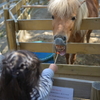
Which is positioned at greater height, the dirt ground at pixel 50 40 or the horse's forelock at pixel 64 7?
the horse's forelock at pixel 64 7

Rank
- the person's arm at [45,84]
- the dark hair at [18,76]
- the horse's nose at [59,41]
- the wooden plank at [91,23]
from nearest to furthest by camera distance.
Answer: the dark hair at [18,76] → the person's arm at [45,84] → the horse's nose at [59,41] → the wooden plank at [91,23]

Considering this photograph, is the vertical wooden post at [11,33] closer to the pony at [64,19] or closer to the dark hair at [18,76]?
the pony at [64,19]

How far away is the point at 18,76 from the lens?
94 centimetres

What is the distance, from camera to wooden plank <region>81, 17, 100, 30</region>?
85.3 inches

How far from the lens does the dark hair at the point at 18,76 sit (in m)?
0.94

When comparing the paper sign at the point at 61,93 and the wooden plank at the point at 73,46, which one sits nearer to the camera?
the paper sign at the point at 61,93

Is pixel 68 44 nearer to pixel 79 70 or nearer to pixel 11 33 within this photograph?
pixel 79 70

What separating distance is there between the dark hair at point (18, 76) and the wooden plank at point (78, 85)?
9.4 inches

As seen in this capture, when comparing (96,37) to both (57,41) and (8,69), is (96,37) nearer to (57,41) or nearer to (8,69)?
(57,41)

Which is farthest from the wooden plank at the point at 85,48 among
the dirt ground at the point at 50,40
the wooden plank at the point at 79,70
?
the dirt ground at the point at 50,40

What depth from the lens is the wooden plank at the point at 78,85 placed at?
3.66 feet

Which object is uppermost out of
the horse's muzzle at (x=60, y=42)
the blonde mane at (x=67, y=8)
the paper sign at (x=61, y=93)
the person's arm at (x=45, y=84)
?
the blonde mane at (x=67, y=8)

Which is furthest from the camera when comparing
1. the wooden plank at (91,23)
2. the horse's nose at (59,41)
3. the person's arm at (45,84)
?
the wooden plank at (91,23)

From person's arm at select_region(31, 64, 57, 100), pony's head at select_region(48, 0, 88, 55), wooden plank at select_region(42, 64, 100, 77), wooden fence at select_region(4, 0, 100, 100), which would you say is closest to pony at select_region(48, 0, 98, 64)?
pony's head at select_region(48, 0, 88, 55)
